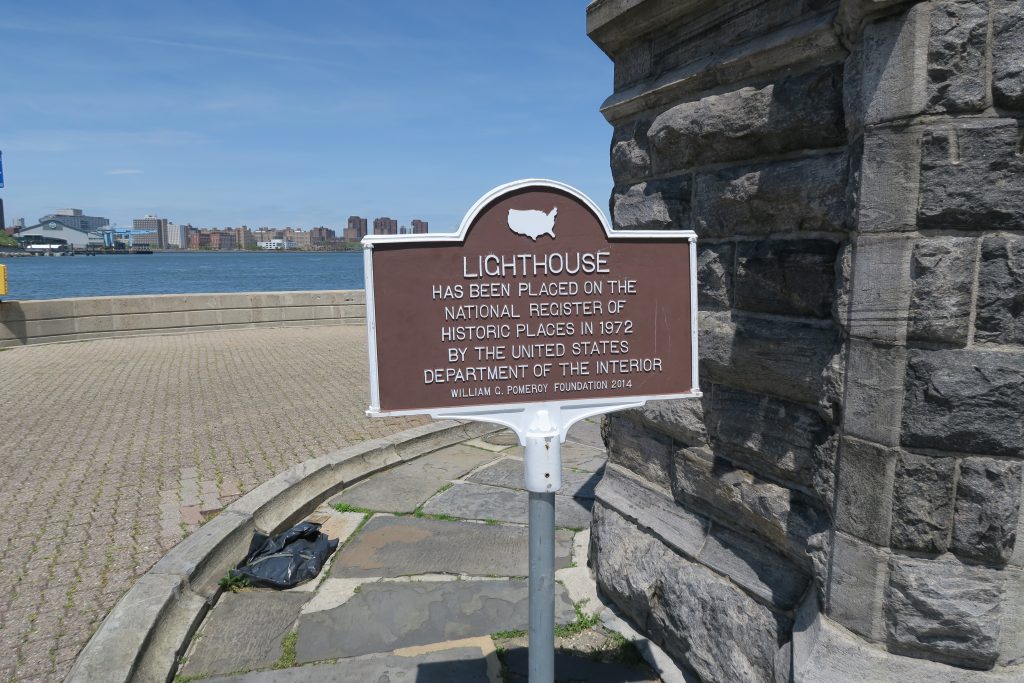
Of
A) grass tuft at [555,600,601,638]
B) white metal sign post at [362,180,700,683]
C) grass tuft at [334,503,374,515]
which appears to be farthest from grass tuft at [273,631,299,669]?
grass tuft at [334,503,374,515]

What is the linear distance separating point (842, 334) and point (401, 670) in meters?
2.71

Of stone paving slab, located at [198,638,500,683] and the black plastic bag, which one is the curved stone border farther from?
stone paving slab, located at [198,638,500,683]

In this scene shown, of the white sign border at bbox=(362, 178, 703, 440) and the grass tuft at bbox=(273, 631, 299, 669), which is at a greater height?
the white sign border at bbox=(362, 178, 703, 440)

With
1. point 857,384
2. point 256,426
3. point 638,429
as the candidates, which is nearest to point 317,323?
point 256,426

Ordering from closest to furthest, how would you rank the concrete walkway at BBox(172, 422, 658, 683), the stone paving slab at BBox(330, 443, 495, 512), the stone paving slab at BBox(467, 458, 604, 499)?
the concrete walkway at BBox(172, 422, 658, 683)
the stone paving slab at BBox(330, 443, 495, 512)
the stone paving slab at BBox(467, 458, 604, 499)

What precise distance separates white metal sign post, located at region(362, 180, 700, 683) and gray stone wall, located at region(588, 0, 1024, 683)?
0.54m

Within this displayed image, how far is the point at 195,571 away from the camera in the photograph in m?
4.41

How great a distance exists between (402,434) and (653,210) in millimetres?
4771

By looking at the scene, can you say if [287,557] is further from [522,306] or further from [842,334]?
[842,334]

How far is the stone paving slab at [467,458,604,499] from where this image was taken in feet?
20.4

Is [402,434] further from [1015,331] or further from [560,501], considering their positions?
→ [1015,331]

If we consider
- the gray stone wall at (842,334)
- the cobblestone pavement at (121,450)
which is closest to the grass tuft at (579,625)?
the gray stone wall at (842,334)

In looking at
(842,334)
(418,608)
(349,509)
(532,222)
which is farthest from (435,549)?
(842,334)

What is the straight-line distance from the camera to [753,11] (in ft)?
9.96
